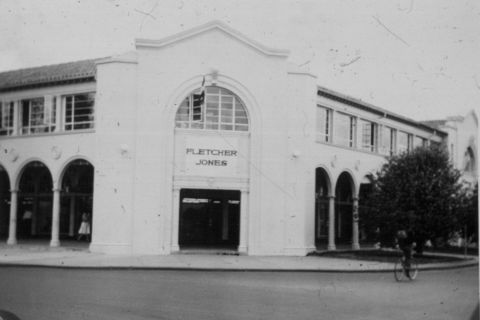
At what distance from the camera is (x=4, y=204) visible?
101ft

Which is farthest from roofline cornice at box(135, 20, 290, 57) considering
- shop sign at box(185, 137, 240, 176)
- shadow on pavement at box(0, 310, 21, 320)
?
shadow on pavement at box(0, 310, 21, 320)

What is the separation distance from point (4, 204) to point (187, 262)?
46.3 feet

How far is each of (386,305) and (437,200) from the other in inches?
574

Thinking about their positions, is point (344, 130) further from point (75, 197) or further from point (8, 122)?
point (8, 122)

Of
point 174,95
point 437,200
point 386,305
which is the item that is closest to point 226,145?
point 174,95

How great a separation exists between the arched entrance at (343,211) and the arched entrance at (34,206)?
47.2ft

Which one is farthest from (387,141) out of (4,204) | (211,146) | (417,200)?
(4,204)

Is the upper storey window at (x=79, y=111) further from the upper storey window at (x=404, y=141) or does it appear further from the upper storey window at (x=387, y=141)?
the upper storey window at (x=404, y=141)

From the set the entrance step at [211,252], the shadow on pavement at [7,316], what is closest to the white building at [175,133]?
the entrance step at [211,252]

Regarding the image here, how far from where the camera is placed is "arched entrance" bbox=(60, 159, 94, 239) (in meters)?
29.6

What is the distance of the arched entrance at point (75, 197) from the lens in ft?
97.2

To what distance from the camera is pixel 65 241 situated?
29.2 m

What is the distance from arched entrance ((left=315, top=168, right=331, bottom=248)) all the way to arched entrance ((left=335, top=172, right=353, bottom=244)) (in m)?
1.07

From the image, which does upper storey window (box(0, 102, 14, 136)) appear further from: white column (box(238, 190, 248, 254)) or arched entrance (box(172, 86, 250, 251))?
white column (box(238, 190, 248, 254))
